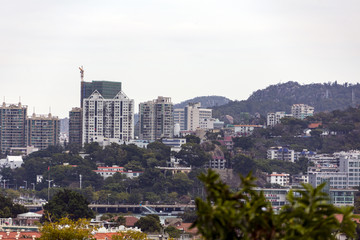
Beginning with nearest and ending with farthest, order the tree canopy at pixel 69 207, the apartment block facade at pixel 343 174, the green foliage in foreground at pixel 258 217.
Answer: the green foliage in foreground at pixel 258 217 → the tree canopy at pixel 69 207 → the apartment block facade at pixel 343 174

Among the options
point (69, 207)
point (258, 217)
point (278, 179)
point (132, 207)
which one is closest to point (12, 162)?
point (132, 207)

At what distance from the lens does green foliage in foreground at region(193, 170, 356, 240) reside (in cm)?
1588

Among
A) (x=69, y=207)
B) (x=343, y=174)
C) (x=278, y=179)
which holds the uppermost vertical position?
(x=343, y=174)

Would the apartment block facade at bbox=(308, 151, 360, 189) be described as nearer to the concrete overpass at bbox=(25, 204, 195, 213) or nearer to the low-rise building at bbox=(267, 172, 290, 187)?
the low-rise building at bbox=(267, 172, 290, 187)

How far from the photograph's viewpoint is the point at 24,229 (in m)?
66.4

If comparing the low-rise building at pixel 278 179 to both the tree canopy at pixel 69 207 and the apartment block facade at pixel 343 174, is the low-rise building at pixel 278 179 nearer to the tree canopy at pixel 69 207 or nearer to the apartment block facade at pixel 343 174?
the apartment block facade at pixel 343 174

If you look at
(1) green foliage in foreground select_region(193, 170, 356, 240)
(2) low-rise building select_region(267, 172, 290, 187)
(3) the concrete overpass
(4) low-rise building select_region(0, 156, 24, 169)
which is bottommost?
(3) the concrete overpass

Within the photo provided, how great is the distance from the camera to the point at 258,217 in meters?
16.2

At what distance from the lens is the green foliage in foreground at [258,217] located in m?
15.9

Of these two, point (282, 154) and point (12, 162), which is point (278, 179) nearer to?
point (282, 154)

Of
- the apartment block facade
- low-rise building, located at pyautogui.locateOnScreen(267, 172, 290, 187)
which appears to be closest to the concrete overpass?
low-rise building, located at pyautogui.locateOnScreen(267, 172, 290, 187)

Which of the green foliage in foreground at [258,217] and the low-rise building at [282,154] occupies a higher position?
the green foliage in foreground at [258,217]

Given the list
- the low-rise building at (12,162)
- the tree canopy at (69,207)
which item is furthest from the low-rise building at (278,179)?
the tree canopy at (69,207)

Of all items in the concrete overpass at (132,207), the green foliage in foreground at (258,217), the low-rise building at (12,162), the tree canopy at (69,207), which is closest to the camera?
the green foliage in foreground at (258,217)
